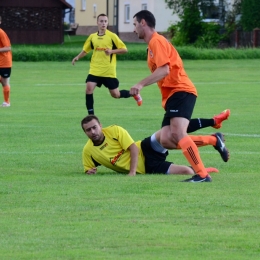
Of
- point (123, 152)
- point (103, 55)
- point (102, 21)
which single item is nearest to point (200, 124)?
point (123, 152)

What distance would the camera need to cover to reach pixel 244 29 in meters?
62.8

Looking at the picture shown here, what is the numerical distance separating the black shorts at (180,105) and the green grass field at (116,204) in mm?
727

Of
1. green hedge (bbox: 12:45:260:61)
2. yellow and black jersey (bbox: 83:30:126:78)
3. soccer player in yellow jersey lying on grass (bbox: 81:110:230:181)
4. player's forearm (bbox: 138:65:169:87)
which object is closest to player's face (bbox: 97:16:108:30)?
yellow and black jersey (bbox: 83:30:126:78)

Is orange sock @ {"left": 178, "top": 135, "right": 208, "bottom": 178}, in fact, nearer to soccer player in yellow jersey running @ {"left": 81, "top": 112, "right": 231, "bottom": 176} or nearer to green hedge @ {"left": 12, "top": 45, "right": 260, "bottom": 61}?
soccer player in yellow jersey running @ {"left": 81, "top": 112, "right": 231, "bottom": 176}

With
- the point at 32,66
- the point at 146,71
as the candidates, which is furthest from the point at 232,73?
the point at 32,66

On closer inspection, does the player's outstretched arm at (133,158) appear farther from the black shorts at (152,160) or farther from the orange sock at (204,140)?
the orange sock at (204,140)

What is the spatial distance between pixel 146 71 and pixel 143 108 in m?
16.6

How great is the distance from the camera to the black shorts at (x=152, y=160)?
1061cm

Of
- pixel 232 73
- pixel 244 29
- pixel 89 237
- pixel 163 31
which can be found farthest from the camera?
pixel 163 31

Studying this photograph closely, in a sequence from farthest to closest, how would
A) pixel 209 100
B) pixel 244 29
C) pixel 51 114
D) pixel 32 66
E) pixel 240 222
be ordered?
pixel 244 29 → pixel 32 66 → pixel 209 100 → pixel 51 114 → pixel 240 222

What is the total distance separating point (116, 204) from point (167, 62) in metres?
2.05

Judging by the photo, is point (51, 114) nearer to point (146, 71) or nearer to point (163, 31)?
point (146, 71)

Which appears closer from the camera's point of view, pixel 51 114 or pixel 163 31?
pixel 51 114

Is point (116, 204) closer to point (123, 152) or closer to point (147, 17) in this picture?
point (123, 152)
